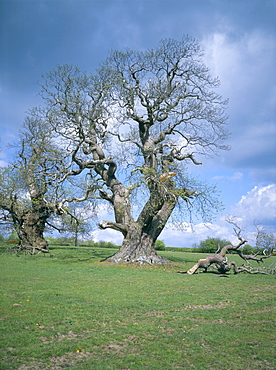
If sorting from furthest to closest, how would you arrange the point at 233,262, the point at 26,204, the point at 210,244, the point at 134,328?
1. the point at 210,244
2. the point at 26,204
3. the point at 233,262
4. the point at 134,328

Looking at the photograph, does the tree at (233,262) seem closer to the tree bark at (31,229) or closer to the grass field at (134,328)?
the grass field at (134,328)

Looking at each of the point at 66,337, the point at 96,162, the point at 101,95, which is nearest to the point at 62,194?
the point at 96,162

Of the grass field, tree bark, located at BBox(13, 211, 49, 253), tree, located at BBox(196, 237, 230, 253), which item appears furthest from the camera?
tree, located at BBox(196, 237, 230, 253)

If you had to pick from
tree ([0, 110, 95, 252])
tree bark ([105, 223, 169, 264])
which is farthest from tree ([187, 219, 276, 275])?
tree ([0, 110, 95, 252])

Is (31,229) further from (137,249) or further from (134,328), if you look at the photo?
(134,328)

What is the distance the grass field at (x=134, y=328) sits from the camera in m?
5.59

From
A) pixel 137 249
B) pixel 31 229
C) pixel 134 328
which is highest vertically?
pixel 31 229

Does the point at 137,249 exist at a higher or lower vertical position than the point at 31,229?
lower

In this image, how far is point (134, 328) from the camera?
727 centimetres

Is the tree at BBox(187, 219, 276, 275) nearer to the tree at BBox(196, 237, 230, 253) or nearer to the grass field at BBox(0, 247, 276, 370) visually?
the grass field at BBox(0, 247, 276, 370)

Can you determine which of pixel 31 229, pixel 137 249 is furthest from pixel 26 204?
pixel 137 249

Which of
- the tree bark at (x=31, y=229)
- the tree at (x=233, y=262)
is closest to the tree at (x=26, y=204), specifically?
the tree bark at (x=31, y=229)

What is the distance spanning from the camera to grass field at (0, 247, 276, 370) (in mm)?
5594

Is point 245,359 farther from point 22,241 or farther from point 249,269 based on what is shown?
point 22,241
